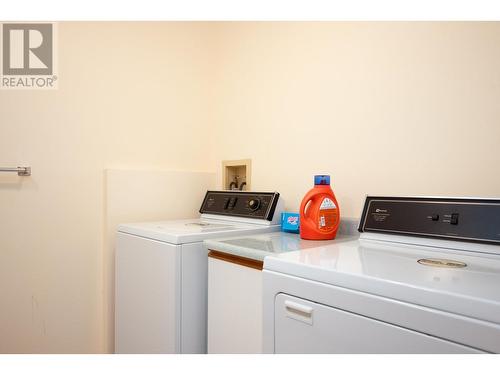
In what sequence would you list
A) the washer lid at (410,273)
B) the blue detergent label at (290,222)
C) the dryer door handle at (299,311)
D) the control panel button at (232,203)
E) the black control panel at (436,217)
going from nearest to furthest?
the washer lid at (410,273)
the dryer door handle at (299,311)
the black control panel at (436,217)
the blue detergent label at (290,222)
the control panel button at (232,203)

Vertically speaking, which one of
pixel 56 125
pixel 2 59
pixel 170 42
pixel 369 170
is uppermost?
pixel 170 42

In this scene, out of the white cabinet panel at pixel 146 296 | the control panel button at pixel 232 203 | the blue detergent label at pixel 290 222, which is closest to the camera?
the white cabinet panel at pixel 146 296

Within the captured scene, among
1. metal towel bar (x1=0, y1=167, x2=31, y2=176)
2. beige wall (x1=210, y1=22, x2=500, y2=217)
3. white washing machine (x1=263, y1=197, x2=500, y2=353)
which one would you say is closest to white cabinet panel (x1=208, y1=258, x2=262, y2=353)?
white washing machine (x1=263, y1=197, x2=500, y2=353)

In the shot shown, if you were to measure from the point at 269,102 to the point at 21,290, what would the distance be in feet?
5.42

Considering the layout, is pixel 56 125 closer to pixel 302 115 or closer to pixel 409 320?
pixel 302 115

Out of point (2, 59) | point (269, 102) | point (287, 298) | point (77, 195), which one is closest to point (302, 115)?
point (269, 102)

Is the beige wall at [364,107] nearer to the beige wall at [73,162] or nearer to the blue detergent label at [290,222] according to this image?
the blue detergent label at [290,222]

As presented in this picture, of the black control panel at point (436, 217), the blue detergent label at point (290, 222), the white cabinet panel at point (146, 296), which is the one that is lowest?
the white cabinet panel at point (146, 296)

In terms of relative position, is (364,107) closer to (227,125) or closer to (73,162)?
(227,125)

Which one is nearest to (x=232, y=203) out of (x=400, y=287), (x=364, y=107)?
(x=364, y=107)

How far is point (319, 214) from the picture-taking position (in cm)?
150

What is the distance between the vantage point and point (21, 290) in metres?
1.78

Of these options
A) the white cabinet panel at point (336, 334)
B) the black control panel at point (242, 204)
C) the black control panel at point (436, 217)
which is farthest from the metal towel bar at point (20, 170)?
the black control panel at point (436, 217)

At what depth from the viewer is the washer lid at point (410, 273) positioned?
0.71m
